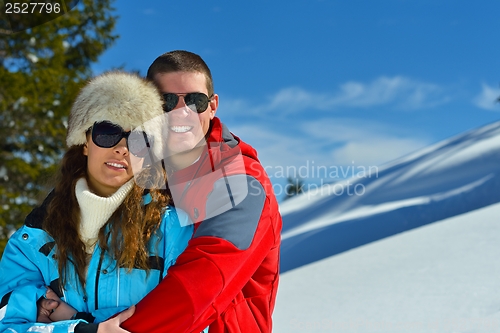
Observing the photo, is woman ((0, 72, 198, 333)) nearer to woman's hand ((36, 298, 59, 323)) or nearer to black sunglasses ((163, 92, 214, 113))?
woman's hand ((36, 298, 59, 323))

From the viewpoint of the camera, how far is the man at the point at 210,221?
1704 millimetres

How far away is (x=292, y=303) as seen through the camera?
411cm

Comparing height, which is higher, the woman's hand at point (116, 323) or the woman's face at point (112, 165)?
the woman's face at point (112, 165)

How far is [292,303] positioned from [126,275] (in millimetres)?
2516

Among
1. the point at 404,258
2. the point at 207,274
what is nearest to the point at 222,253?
the point at 207,274

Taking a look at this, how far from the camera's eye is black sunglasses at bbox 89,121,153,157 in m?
1.93

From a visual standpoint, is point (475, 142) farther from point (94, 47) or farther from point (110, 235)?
point (110, 235)

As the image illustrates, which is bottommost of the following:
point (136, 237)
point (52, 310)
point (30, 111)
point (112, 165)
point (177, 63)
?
point (52, 310)

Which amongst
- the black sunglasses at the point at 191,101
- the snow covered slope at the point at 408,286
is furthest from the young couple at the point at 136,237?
the snow covered slope at the point at 408,286

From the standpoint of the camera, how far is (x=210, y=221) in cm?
182

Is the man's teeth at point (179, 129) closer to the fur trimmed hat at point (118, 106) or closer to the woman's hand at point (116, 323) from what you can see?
the fur trimmed hat at point (118, 106)

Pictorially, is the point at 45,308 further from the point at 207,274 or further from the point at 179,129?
the point at 179,129

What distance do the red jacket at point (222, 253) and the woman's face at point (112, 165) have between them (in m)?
0.21

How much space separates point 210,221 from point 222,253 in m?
0.14
